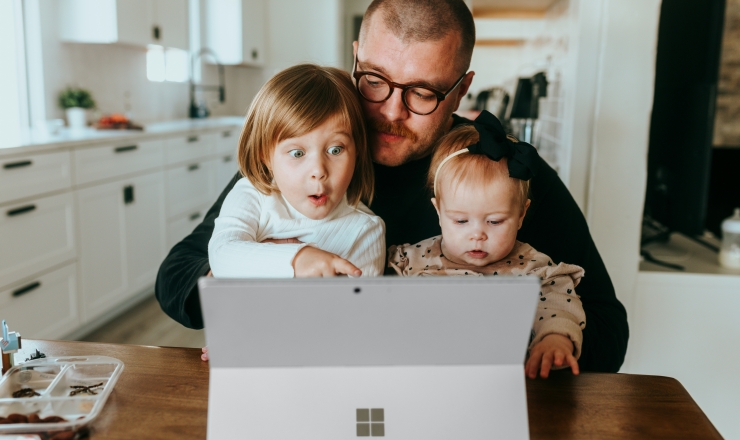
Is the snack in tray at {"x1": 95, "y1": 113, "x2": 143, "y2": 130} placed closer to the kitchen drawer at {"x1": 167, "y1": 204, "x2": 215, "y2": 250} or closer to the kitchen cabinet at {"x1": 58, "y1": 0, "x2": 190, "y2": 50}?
the kitchen cabinet at {"x1": 58, "y1": 0, "x2": 190, "y2": 50}

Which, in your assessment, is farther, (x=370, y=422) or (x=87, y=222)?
(x=87, y=222)

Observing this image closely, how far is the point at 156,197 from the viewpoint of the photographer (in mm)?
3611

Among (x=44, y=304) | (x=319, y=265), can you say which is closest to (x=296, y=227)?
(x=319, y=265)

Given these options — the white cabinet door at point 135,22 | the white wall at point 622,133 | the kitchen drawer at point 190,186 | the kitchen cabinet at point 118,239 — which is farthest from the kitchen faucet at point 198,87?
the white wall at point 622,133

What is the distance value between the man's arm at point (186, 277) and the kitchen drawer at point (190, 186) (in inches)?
93.6

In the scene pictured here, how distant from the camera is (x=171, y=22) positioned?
4426 mm

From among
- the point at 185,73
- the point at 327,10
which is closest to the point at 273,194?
the point at 185,73

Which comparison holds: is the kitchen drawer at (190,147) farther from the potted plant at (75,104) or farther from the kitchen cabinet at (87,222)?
the potted plant at (75,104)

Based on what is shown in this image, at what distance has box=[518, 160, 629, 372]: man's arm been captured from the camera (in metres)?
1.35

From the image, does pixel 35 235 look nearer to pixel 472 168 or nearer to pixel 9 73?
pixel 9 73

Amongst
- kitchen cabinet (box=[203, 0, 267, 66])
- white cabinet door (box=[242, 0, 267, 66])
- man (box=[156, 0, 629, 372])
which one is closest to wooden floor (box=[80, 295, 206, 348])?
man (box=[156, 0, 629, 372])

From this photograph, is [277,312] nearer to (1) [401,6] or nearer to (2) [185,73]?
(1) [401,6]

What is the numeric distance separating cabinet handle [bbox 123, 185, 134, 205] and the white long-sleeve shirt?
2.16 meters

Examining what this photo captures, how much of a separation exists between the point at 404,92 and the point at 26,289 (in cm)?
190
